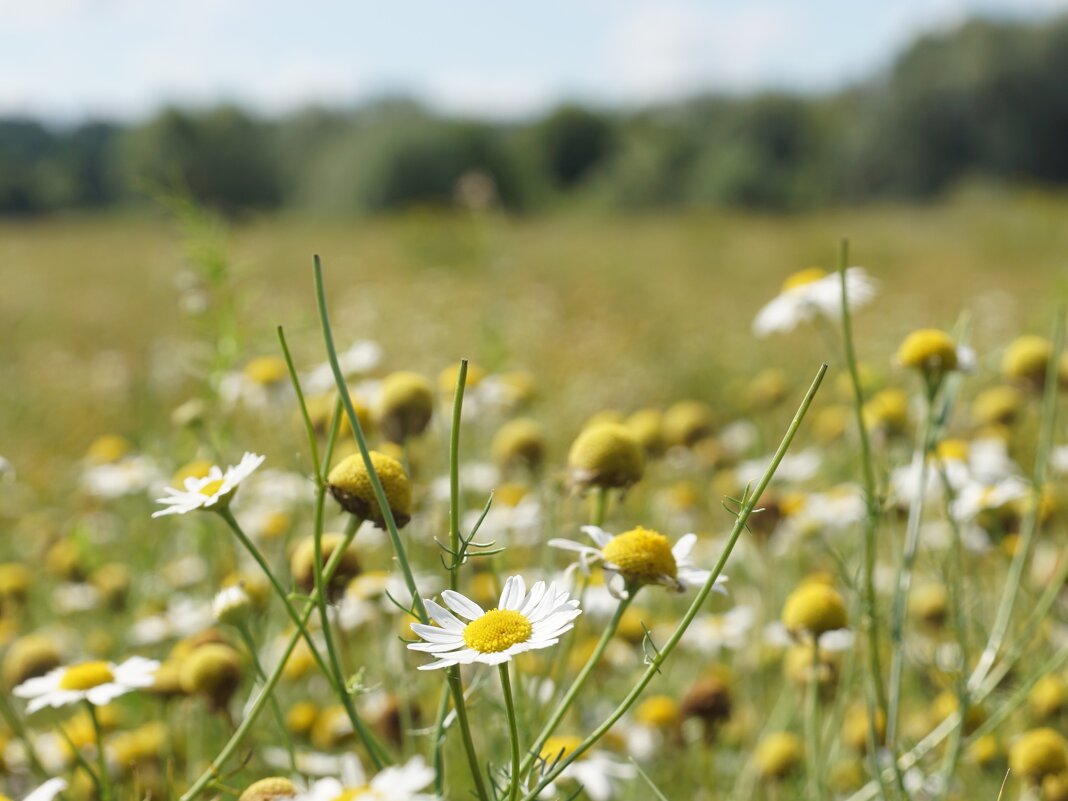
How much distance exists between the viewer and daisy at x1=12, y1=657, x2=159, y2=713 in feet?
3.31

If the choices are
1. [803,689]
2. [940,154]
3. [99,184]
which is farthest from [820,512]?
[99,184]

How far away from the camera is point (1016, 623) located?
183 centimetres

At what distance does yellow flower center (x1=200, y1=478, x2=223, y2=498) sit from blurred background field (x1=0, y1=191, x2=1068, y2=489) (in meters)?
0.23

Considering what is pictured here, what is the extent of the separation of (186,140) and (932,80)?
911 inches

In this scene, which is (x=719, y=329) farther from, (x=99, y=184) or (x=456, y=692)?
(x=99, y=184)

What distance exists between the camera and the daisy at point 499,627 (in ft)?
2.07

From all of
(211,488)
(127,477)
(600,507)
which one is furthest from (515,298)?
(211,488)

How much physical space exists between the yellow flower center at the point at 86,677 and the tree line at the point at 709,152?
2540 cm

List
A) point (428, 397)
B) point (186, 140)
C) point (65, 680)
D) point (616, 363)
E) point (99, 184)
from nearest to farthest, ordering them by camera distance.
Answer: point (65, 680), point (428, 397), point (616, 363), point (186, 140), point (99, 184)

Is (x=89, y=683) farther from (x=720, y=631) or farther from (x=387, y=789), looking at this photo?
(x=720, y=631)

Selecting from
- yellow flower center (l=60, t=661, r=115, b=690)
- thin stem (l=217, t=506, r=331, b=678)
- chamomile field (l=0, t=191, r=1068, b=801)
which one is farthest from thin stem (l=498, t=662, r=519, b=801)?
yellow flower center (l=60, t=661, r=115, b=690)

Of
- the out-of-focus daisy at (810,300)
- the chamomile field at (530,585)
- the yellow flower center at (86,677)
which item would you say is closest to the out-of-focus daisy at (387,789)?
the chamomile field at (530,585)

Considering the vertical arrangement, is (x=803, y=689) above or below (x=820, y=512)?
below

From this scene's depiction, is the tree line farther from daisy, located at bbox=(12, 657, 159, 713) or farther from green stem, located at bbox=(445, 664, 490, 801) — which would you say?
green stem, located at bbox=(445, 664, 490, 801)
